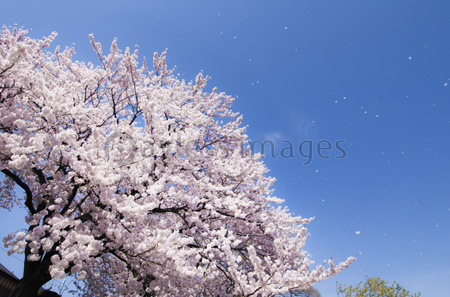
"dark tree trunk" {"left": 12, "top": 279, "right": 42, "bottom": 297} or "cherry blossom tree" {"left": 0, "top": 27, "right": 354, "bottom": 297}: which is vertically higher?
"cherry blossom tree" {"left": 0, "top": 27, "right": 354, "bottom": 297}

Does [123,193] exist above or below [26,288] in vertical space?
above

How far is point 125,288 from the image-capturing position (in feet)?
21.9

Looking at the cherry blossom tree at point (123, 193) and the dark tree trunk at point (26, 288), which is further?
the dark tree trunk at point (26, 288)

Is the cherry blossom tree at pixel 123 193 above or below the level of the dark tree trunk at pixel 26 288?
above

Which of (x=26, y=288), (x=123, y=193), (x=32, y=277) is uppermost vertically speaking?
(x=123, y=193)

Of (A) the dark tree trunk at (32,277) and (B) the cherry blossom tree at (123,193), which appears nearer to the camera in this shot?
(B) the cherry blossom tree at (123,193)

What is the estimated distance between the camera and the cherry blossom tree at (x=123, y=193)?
15.6ft

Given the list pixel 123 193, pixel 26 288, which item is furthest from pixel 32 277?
pixel 123 193

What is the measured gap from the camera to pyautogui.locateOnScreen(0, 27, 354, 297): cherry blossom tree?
4770mm

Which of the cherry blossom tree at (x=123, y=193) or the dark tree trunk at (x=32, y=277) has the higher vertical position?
the cherry blossom tree at (x=123, y=193)

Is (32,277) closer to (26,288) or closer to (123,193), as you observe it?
(26,288)

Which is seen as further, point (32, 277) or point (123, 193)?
point (123, 193)

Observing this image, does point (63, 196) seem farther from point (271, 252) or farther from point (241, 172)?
point (271, 252)

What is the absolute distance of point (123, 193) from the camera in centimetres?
694
